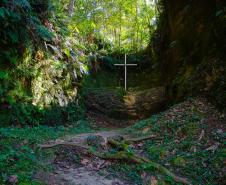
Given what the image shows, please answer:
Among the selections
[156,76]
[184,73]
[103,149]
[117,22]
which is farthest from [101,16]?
[103,149]

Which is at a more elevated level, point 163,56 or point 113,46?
point 113,46

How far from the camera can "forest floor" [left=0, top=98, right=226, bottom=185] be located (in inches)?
197

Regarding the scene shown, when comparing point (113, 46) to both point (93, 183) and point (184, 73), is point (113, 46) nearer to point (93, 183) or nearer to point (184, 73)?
point (184, 73)

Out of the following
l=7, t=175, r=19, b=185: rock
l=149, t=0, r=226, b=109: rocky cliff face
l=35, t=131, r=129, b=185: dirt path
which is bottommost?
l=35, t=131, r=129, b=185: dirt path

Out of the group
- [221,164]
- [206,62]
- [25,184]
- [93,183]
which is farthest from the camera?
[206,62]

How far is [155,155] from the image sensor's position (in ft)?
20.7

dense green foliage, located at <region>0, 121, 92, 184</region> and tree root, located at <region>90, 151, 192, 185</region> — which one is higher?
dense green foliage, located at <region>0, 121, 92, 184</region>

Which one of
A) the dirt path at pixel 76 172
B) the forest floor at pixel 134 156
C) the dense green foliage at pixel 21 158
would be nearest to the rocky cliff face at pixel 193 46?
the forest floor at pixel 134 156

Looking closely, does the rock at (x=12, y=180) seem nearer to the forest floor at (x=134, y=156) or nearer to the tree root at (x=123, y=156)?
the forest floor at (x=134, y=156)

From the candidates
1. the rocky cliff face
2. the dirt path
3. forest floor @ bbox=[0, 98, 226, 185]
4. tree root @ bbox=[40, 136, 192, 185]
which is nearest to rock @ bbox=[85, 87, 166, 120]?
the rocky cliff face

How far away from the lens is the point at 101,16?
68.4 ft

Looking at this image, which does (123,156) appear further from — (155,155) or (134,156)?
(155,155)

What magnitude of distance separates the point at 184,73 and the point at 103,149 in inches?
212

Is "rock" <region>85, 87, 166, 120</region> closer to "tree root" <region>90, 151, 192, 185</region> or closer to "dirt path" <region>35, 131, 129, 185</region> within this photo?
"tree root" <region>90, 151, 192, 185</region>
